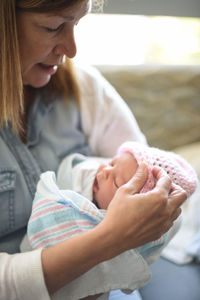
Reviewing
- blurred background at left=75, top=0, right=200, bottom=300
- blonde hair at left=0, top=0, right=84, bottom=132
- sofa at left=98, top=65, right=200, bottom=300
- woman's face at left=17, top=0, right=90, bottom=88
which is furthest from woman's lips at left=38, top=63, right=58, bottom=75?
sofa at left=98, top=65, right=200, bottom=300

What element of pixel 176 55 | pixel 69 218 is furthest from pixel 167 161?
pixel 176 55

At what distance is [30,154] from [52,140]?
12 centimetres

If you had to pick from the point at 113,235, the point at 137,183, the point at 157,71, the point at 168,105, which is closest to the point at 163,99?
the point at 168,105

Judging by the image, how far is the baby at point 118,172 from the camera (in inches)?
36.2

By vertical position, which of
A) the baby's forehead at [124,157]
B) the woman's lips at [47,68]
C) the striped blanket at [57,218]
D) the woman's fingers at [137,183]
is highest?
the woman's lips at [47,68]

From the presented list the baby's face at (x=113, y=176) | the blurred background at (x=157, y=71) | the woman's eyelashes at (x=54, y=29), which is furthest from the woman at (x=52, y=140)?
the blurred background at (x=157, y=71)

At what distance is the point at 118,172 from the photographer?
3.16ft

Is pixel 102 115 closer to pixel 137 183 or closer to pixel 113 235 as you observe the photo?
pixel 137 183

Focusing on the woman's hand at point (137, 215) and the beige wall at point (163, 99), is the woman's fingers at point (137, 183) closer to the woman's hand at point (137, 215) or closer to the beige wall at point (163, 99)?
the woman's hand at point (137, 215)

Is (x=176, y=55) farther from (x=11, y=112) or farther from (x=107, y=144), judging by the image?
(x=11, y=112)

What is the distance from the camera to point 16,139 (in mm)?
1009

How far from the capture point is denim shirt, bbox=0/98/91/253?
3.05 feet

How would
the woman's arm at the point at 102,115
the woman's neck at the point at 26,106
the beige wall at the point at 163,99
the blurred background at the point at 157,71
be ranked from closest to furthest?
the woman's neck at the point at 26,106
the woman's arm at the point at 102,115
the blurred background at the point at 157,71
the beige wall at the point at 163,99

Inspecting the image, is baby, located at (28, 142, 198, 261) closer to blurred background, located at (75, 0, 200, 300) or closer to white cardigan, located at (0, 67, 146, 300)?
white cardigan, located at (0, 67, 146, 300)
